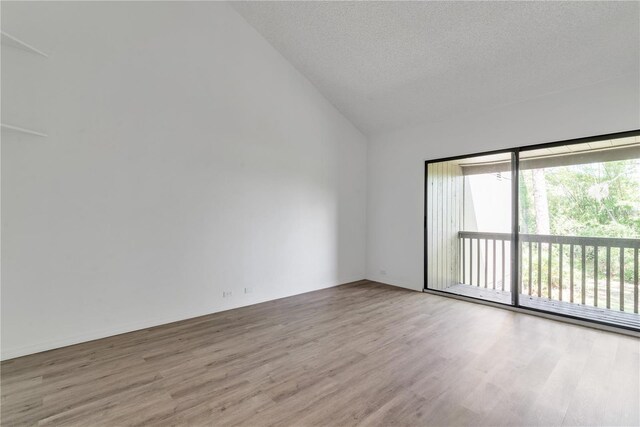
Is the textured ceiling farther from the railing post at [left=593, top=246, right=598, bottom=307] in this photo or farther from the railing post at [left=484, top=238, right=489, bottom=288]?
the railing post at [left=484, top=238, right=489, bottom=288]

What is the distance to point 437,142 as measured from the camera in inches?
177

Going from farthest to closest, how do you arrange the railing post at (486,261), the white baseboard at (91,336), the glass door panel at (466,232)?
the railing post at (486,261)
the glass door panel at (466,232)
the white baseboard at (91,336)

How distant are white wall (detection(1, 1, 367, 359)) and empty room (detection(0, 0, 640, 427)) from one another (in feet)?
0.06

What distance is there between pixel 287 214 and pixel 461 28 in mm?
3108

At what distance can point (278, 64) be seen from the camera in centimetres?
427

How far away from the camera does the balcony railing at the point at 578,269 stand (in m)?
3.21

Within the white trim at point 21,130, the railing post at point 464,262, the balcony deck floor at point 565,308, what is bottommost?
the balcony deck floor at point 565,308

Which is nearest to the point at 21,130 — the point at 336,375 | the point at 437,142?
the point at 336,375

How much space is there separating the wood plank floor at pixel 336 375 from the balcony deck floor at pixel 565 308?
0.86 ft

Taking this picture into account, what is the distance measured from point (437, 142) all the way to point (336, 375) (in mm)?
3722

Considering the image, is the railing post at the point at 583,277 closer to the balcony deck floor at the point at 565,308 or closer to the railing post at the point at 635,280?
the balcony deck floor at the point at 565,308

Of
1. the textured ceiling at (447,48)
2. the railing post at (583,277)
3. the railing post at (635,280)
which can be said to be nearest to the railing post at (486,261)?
the railing post at (583,277)

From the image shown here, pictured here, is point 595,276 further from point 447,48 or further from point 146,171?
point 146,171

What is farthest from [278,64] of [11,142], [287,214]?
[11,142]
